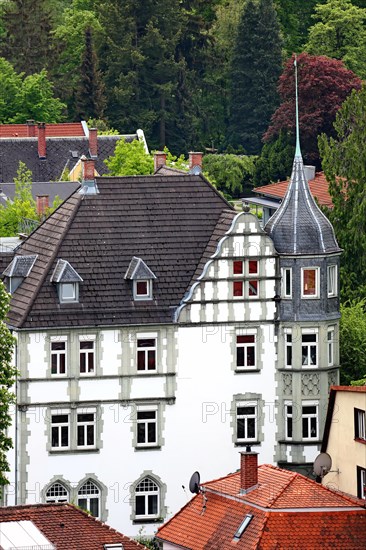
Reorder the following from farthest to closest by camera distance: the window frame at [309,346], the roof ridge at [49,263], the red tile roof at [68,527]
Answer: the window frame at [309,346], the roof ridge at [49,263], the red tile roof at [68,527]

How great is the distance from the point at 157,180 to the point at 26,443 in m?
10.6

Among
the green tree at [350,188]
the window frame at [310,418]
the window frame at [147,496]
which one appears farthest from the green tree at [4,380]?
the green tree at [350,188]

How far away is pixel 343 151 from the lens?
132 meters

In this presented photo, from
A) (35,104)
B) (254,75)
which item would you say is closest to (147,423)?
(35,104)

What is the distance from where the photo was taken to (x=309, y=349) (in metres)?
108

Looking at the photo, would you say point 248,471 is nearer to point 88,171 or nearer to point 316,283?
point 316,283

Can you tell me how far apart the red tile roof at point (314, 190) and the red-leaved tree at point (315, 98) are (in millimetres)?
5656

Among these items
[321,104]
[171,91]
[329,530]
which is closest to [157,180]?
[329,530]

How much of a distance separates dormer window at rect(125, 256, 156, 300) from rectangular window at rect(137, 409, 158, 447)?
3834 mm

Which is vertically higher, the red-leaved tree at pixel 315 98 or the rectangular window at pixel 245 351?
the red-leaved tree at pixel 315 98

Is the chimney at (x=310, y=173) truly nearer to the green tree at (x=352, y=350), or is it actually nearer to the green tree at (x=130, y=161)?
the green tree at (x=130, y=161)

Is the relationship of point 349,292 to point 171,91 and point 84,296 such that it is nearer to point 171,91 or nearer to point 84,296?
point 84,296

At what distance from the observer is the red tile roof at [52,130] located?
581ft

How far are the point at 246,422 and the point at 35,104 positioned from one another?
8510 cm
